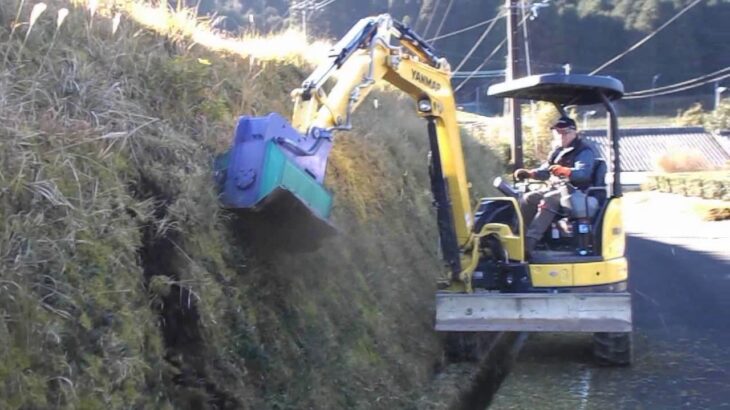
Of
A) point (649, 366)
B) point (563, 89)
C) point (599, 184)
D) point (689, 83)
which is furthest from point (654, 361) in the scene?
point (689, 83)

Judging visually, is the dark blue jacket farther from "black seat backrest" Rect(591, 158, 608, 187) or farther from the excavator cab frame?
the excavator cab frame

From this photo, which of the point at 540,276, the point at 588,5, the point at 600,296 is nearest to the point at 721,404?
the point at 600,296

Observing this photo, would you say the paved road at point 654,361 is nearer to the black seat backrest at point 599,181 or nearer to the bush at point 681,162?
the black seat backrest at point 599,181

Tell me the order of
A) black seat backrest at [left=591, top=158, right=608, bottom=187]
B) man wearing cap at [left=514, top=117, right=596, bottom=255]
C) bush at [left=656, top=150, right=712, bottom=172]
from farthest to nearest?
bush at [left=656, top=150, right=712, bottom=172] → black seat backrest at [left=591, top=158, right=608, bottom=187] → man wearing cap at [left=514, top=117, right=596, bottom=255]

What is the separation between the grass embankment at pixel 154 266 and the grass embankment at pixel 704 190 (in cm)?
2950

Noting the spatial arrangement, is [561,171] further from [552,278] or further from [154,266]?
[154,266]

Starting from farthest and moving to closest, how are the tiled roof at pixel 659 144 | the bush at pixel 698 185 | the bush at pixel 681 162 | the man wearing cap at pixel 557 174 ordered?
the tiled roof at pixel 659 144 < the bush at pixel 681 162 < the bush at pixel 698 185 < the man wearing cap at pixel 557 174

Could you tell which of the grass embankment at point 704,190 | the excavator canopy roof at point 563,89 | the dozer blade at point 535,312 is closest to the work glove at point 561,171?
the excavator canopy roof at point 563,89

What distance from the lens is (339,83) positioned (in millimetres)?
8086

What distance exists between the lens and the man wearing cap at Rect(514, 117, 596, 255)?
9555mm

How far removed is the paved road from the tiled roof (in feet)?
162

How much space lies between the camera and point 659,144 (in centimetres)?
6631

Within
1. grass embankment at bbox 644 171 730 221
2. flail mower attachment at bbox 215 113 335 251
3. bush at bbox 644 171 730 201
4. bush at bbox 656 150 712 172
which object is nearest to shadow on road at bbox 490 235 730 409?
flail mower attachment at bbox 215 113 335 251

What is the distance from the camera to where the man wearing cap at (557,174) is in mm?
9555
